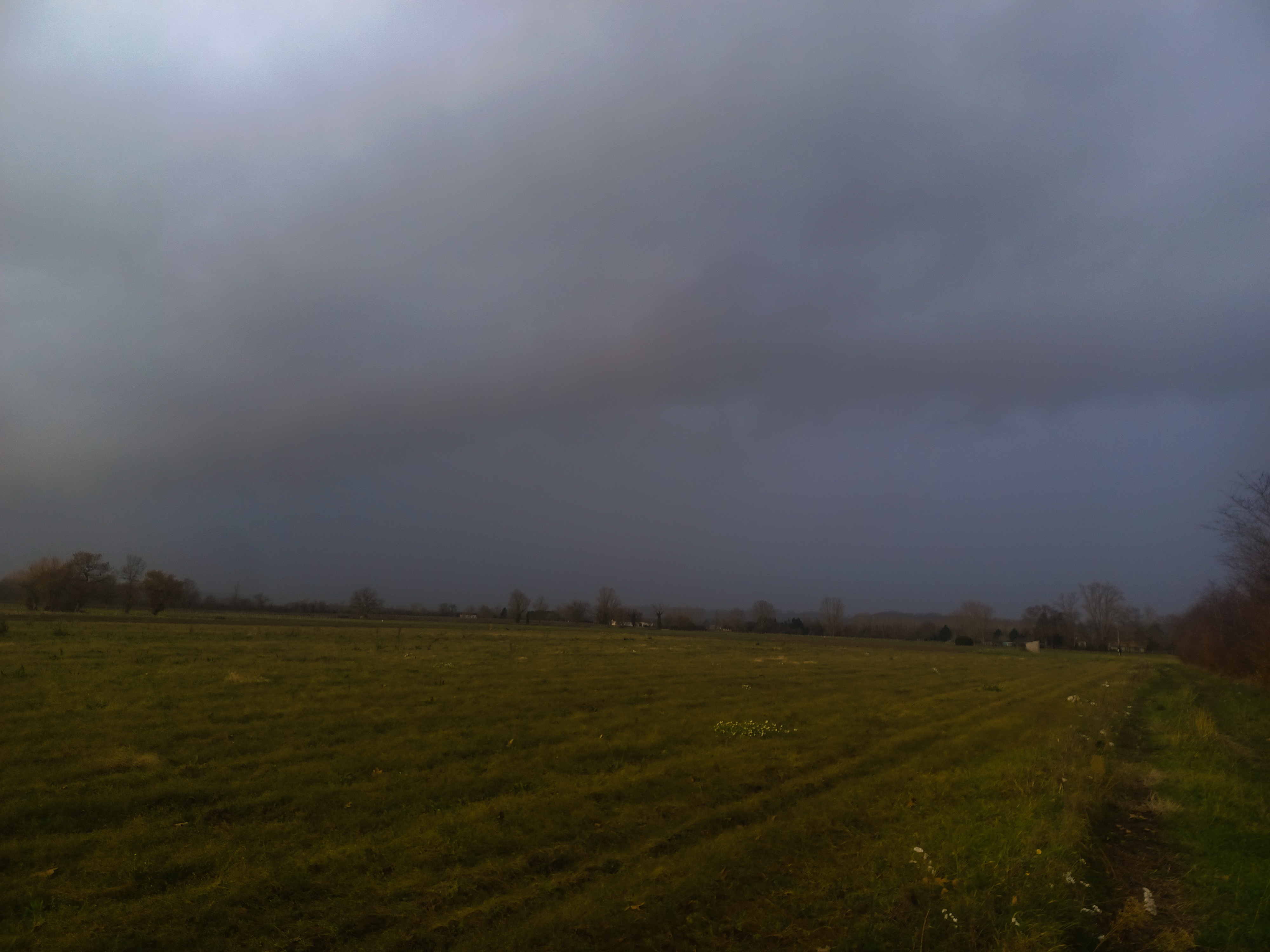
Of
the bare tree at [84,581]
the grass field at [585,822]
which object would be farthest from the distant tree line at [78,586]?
the grass field at [585,822]

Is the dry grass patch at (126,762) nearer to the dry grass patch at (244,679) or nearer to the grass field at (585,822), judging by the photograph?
the grass field at (585,822)

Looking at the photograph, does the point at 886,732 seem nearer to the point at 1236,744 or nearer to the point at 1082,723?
the point at 1082,723

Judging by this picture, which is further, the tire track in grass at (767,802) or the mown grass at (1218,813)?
the mown grass at (1218,813)

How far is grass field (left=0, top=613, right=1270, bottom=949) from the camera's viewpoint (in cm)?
671

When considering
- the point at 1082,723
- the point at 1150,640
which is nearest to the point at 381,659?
the point at 1082,723

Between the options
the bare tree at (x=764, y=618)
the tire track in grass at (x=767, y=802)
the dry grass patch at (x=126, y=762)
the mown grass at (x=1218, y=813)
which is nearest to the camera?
the tire track in grass at (x=767, y=802)

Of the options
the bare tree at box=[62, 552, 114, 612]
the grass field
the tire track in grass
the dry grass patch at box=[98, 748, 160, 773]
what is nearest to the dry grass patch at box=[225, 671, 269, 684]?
the grass field

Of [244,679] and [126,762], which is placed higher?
[126,762]

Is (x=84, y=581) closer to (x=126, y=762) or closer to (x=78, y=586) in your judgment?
(x=78, y=586)

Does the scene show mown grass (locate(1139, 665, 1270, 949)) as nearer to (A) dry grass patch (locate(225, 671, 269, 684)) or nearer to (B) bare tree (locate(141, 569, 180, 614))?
(A) dry grass patch (locate(225, 671, 269, 684))

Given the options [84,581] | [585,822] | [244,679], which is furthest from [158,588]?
[585,822]

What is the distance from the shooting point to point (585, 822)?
31.9 ft

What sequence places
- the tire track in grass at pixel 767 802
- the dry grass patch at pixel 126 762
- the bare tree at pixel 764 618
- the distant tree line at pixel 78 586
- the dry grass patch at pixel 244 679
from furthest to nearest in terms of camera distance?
1. the bare tree at pixel 764 618
2. the distant tree line at pixel 78 586
3. the dry grass patch at pixel 244 679
4. the dry grass patch at pixel 126 762
5. the tire track in grass at pixel 767 802

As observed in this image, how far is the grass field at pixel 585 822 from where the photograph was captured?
22.0 ft
